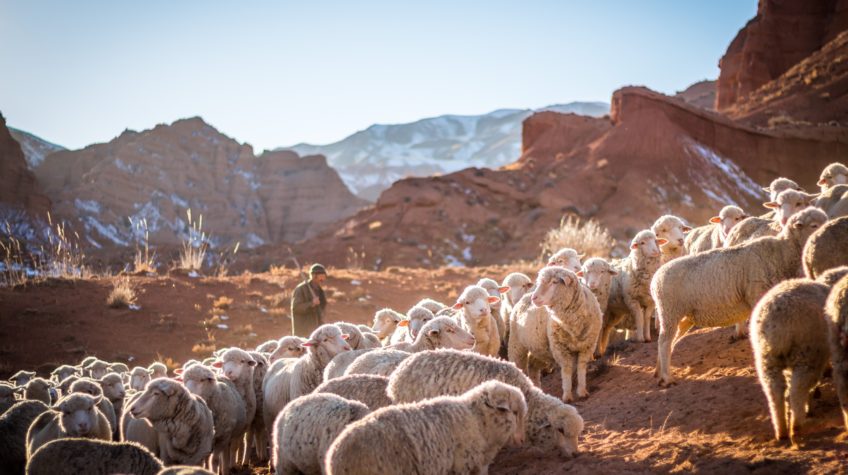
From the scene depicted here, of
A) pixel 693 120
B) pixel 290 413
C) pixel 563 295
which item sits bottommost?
pixel 290 413

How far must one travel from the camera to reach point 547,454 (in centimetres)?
568

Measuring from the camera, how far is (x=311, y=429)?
17.0ft

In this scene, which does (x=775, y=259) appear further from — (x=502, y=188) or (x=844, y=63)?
(x=844, y=63)

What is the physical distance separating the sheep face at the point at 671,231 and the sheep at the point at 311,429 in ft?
22.6

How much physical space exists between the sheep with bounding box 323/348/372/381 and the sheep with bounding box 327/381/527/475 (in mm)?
2369

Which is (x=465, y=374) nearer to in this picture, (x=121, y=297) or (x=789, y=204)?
(x=789, y=204)

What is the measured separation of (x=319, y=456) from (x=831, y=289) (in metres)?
4.29

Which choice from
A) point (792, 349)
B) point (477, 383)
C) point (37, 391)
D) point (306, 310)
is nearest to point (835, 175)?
point (792, 349)

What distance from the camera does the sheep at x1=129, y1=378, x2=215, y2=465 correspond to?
649 centimetres

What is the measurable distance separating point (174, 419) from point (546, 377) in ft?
18.1

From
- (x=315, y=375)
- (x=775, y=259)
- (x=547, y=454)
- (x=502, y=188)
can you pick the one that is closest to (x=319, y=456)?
(x=547, y=454)

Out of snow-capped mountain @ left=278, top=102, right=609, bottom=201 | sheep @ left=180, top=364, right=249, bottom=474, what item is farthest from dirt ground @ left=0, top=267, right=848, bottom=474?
snow-capped mountain @ left=278, top=102, right=609, bottom=201

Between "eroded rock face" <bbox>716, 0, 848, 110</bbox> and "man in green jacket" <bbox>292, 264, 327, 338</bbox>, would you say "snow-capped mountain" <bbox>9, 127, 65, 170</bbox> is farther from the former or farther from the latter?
"eroded rock face" <bbox>716, 0, 848, 110</bbox>

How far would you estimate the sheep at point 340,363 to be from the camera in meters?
7.18
